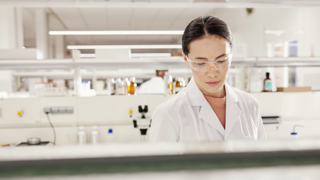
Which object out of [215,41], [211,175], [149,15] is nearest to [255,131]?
[215,41]

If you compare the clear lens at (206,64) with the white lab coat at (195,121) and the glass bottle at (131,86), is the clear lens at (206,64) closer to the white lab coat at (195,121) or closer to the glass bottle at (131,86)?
the white lab coat at (195,121)

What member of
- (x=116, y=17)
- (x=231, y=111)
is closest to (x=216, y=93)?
(x=231, y=111)

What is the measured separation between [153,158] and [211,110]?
2.92ft

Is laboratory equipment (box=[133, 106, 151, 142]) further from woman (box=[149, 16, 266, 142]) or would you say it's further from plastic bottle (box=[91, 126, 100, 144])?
woman (box=[149, 16, 266, 142])

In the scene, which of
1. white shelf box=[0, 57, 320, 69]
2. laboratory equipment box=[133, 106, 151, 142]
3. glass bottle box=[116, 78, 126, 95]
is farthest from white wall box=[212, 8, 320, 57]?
glass bottle box=[116, 78, 126, 95]

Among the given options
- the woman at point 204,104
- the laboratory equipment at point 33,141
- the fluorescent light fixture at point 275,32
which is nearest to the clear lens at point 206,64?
the woman at point 204,104

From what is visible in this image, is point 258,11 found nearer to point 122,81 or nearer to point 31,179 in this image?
point 122,81

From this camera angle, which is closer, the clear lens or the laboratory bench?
the laboratory bench

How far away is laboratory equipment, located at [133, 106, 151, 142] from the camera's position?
2500 millimetres

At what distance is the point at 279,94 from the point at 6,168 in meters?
2.97

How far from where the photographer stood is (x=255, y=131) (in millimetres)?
1233

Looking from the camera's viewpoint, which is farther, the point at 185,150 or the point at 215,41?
the point at 215,41

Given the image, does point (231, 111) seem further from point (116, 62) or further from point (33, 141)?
point (33, 141)

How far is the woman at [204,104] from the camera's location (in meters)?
1.08
